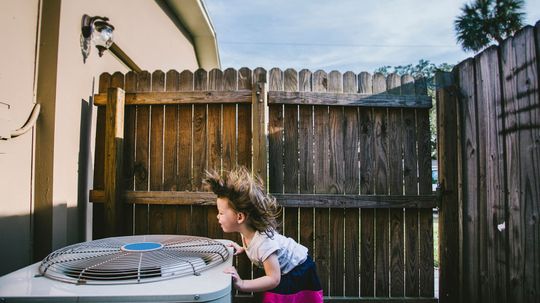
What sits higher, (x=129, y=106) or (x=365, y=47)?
(x=365, y=47)

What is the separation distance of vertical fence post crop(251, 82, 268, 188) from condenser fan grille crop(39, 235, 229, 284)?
1105 millimetres

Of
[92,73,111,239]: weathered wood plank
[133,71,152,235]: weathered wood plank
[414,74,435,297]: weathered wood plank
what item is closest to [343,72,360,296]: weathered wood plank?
[414,74,435,297]: weathered wood plank

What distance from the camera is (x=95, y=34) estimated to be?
3.12 m

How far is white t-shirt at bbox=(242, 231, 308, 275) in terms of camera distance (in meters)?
1.91

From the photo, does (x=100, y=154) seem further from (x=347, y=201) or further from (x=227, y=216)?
(x=347, y=201)

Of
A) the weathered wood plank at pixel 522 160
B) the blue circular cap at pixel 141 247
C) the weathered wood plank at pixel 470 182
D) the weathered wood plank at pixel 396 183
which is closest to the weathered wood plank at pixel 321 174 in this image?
the weathered wood plank at pixel 396 183

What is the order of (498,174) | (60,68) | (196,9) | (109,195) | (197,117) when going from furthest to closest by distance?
(196,9), (197,117), (109,195), (60,68), (498,174)

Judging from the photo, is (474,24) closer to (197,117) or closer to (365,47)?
(365,47)

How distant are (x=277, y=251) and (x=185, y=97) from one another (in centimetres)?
175

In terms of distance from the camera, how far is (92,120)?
318 centimetres

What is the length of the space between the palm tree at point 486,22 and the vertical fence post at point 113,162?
2058 cm

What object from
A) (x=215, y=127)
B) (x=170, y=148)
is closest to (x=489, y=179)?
(x=215, y=127)

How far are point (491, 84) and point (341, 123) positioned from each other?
116cm

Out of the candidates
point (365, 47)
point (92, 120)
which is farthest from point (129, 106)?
point (365, 47)
